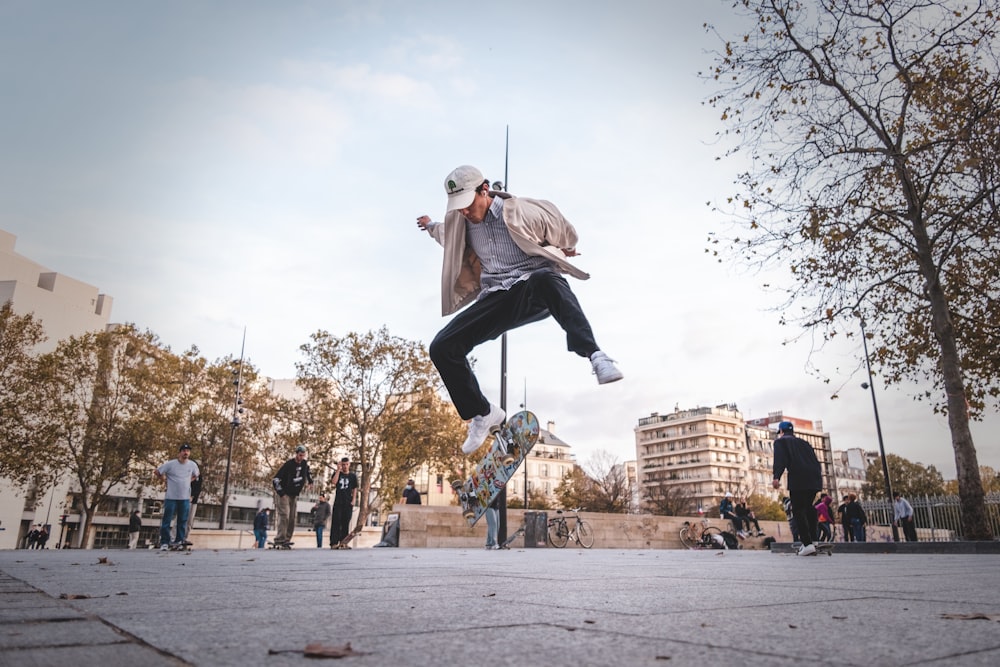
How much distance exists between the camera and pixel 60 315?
1773 inches

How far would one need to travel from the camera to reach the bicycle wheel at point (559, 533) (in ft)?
69.3

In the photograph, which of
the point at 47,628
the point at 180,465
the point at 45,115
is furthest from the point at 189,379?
the point at 47,628

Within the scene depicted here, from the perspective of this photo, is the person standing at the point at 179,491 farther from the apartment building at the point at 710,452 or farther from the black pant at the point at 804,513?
the apartment building at the point at 710,452

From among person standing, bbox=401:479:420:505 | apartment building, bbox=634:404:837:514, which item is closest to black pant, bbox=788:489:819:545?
person standing, bbox=401:479:420:505

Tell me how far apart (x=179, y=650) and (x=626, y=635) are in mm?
926

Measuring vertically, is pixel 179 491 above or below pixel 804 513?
above

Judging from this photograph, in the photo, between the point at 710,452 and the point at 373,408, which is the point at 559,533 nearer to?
the point at 373,408

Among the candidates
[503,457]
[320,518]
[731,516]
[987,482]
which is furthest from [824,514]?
[987,482]

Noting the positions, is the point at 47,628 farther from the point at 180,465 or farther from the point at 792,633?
the point at 180,465

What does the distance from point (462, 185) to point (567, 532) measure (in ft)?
59.2

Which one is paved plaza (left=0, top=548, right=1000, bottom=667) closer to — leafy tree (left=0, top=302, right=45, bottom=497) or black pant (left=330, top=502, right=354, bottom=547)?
black pant (left=330, top=502, right=354, bottom=547)

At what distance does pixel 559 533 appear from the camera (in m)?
21.2

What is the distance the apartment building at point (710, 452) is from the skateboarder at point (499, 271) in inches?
4215

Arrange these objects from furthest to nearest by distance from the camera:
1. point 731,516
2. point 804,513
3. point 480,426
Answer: point 731,516 → point 804,513 → point 480,426
